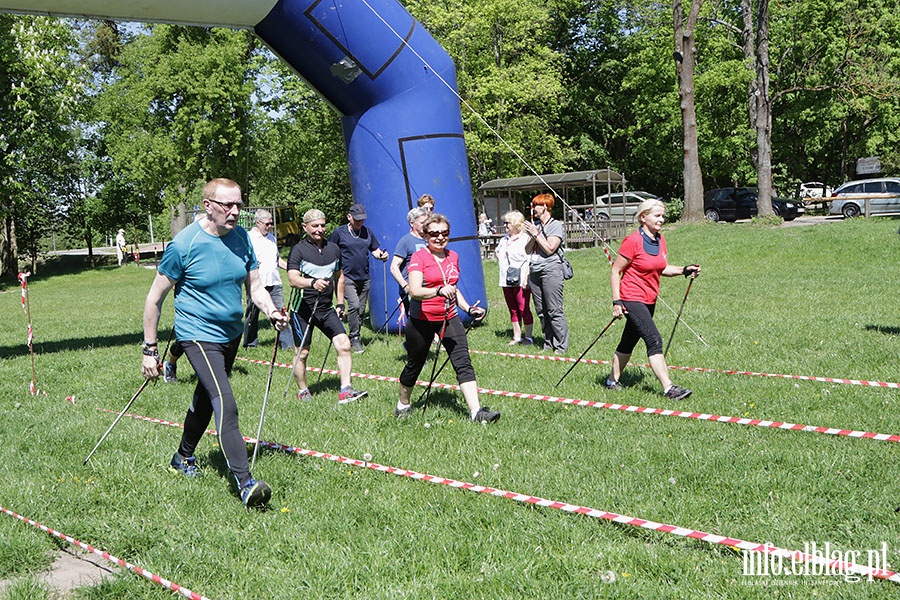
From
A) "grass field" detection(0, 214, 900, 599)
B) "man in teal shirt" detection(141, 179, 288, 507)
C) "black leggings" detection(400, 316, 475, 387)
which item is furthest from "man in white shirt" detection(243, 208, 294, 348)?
"man in teal shirt" detection(141, 179, 288, 507)

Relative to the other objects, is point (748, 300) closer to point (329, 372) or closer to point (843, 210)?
point (329, 372)

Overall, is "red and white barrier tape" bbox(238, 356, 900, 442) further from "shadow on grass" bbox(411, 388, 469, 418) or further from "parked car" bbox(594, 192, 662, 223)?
"parked car" bbox(594, 192, 662, 223)

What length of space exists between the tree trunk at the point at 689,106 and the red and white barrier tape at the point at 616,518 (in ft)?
75.4

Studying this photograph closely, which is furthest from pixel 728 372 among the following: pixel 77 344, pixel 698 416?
pixel 77 344

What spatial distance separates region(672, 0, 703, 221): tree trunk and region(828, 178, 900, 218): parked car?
6436mm

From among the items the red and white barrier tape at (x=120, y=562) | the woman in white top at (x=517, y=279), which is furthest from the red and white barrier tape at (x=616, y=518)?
the woman in white top at (x=517, y=279)

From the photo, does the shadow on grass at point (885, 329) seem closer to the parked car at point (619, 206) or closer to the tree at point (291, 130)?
the parked car at point (619, 206)

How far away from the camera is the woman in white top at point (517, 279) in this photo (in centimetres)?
1030

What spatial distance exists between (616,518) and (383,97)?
26.6ft

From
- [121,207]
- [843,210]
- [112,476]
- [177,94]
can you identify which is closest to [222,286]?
[112,476]

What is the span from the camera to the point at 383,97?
1143 centimetres

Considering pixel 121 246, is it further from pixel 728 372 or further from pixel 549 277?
pixel 728 372

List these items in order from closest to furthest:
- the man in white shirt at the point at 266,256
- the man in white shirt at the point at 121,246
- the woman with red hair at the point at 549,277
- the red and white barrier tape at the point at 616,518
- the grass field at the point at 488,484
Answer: the red and white barrier tape at the point at 616,518 < the grass field at the point at 488,484 < the woman with red hair at the point at 549,277 < the man in white shirt at the point at 266,256 < the man in white shirt at the point at 121,246

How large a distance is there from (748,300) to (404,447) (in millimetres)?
9034
